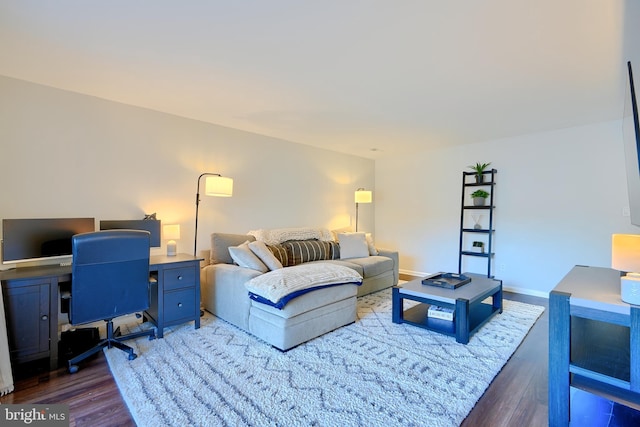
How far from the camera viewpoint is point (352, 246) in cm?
433

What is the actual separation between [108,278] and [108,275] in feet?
0.07

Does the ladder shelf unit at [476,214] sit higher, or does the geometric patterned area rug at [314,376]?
the ladder shelf unit at [476,214]

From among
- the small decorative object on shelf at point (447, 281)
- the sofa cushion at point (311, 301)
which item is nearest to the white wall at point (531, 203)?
the small decorative object on shelf at point (447, 281)

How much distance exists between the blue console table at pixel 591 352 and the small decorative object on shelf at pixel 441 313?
1159 millimetres

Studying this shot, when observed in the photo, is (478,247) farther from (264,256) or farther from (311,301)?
(264,256)

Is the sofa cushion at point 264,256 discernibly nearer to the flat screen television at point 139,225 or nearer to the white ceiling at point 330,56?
the flat screen television at point 139,225

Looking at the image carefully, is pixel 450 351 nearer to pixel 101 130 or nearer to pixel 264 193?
pixel 264 193

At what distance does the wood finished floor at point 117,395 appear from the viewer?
5.34ft

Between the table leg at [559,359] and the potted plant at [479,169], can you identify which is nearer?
the table leg at [559,359]

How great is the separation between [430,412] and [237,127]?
11.7ft

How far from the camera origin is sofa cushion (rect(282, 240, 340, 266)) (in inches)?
149

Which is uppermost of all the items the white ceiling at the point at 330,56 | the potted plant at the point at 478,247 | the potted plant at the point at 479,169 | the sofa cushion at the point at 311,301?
the white ceiling at the point at 330,56

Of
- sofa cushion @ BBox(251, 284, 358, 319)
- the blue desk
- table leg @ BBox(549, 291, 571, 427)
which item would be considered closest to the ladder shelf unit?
sofa cushion @ BBox(251, 284, 358, 319)

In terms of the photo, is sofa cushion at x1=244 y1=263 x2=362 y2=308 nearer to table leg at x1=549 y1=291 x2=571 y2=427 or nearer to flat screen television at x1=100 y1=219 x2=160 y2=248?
flat screen television at x1=100 y1=219 x2=160 y2=248
